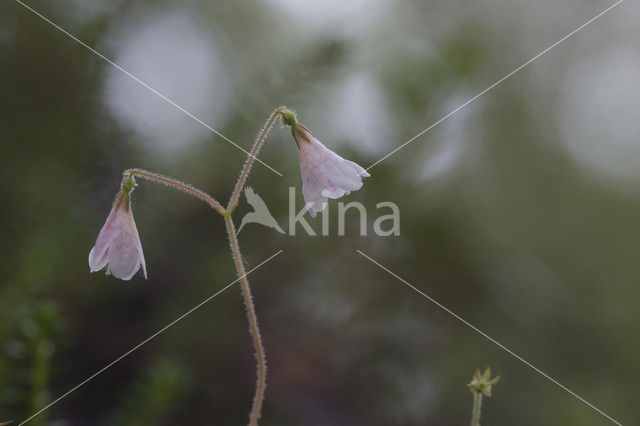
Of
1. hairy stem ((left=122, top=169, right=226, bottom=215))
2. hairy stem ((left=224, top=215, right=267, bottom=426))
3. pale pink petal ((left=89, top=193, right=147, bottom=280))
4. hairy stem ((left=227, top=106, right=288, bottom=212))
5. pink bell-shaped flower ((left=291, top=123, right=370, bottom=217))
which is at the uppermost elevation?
pink bell-shaped flower ((left=291, top=123, right=370, bottom=217))

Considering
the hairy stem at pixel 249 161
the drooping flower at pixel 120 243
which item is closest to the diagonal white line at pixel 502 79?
the hairy stem at pixel 249 161

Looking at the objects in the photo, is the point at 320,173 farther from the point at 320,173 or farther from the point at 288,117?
the point at 288,117

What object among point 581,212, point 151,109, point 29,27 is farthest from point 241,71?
point 581,212

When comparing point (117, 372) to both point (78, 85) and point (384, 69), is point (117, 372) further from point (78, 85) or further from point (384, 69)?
point (384, 69)

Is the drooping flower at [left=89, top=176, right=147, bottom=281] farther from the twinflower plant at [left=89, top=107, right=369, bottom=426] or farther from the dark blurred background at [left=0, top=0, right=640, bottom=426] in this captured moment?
the dark blurred background at [left=0, top=0, right=640, bottom=426]

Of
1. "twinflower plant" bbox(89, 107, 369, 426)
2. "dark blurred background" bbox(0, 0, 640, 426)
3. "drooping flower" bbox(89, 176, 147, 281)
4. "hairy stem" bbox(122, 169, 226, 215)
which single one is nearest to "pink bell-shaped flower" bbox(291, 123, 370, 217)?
"twinflower plant" bbox(89, 107, 369, 426)

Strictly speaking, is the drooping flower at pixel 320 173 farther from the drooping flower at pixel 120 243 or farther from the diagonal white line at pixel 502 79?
the diagonal white line at pixel 502 79

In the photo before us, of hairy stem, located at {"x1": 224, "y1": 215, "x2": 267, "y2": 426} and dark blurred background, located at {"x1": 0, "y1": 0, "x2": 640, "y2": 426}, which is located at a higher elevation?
dark blurred background, located at {"x1": 0, "y1": 0, "x2": 640, "y2": 426}

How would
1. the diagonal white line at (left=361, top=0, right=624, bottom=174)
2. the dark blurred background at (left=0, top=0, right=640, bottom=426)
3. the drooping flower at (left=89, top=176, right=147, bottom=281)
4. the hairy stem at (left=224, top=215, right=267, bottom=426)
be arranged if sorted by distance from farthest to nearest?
the diagonal white line at (left=361, top=0, right=624, bottom=174)
the dark blurred background at (left=0, top=0, right=640, bottom=426)
the drooping flower at (left=89, top=176, right=147, bottom=281)
the hairy stem at (left=224, top=215, right=267, bottom=426)
